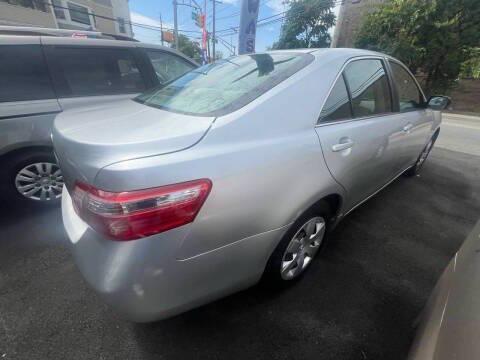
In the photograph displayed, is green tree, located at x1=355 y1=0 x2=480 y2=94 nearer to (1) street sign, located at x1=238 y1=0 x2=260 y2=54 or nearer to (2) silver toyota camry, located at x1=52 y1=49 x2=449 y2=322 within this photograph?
(1) street sign, located at x1=238 y1=0 x2=260 y2=54

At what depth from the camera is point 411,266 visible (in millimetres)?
2238

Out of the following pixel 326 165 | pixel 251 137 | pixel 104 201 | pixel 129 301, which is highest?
pixel 251 137

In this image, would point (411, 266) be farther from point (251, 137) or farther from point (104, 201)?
point (104, 201)

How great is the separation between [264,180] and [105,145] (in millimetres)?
742

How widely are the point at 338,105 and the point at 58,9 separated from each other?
2489cm

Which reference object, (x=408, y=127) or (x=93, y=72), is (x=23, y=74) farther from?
(x=408, y=127)

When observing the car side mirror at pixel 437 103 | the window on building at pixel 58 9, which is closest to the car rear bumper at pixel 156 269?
the car side mirror at pixel 437 103

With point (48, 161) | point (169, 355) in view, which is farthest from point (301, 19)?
point (169, 355)

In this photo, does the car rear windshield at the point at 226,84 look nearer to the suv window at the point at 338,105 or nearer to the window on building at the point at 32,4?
the suv window at the point at 338,105

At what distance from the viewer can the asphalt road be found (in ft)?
4.97

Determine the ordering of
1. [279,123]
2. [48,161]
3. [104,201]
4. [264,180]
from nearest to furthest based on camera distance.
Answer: [104,201]
[264,180]
[279,123]
[48,161]

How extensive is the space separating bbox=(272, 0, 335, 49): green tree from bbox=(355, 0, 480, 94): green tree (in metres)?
4.90

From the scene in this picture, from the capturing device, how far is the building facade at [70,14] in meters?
15.7

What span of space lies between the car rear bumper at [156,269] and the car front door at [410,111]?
2.20 m
